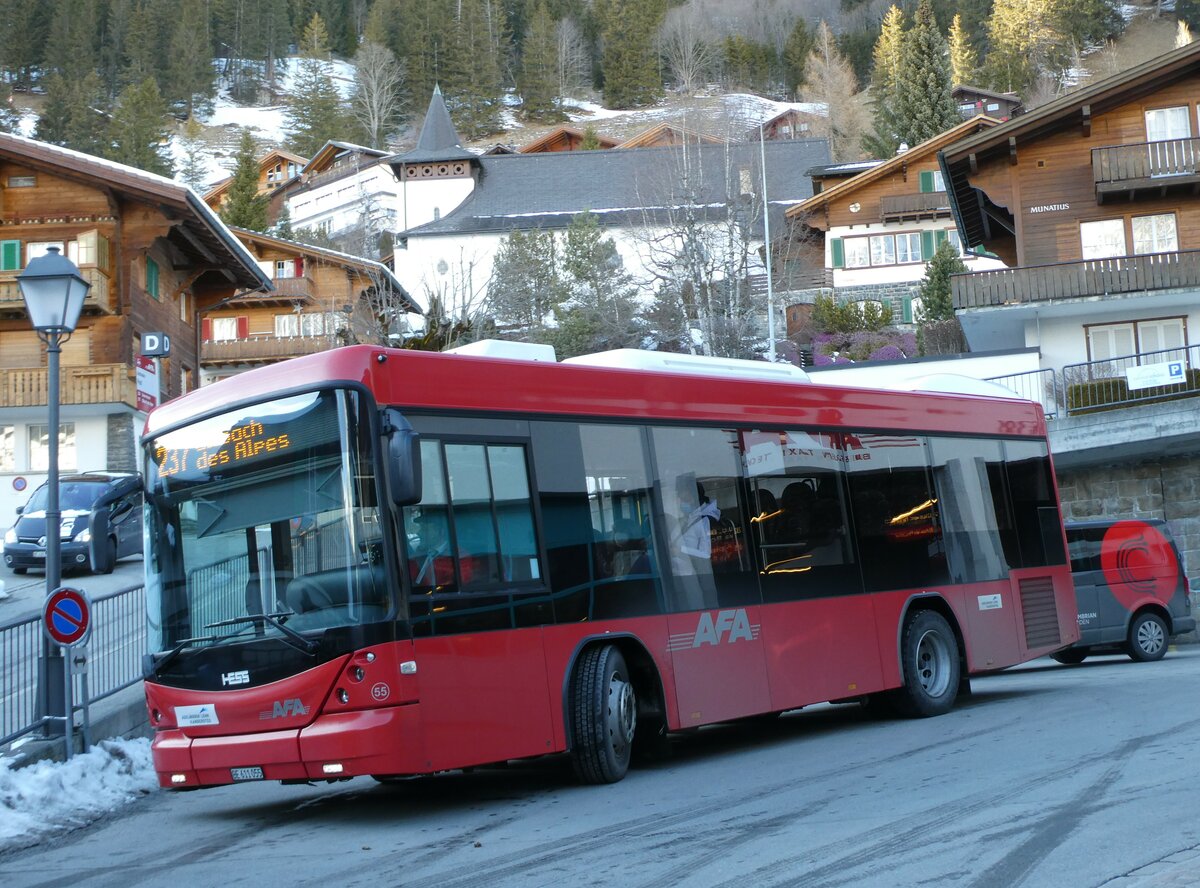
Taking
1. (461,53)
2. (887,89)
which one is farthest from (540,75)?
(887,89)

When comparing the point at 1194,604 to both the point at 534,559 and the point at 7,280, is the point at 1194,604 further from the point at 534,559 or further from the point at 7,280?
the point at 7,280

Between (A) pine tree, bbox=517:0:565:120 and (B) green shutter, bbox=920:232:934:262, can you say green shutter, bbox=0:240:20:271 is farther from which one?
(A) pine tree, bbox=517:0:565:120

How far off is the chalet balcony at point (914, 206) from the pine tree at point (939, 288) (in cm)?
898

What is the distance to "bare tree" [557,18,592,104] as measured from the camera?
156125mm

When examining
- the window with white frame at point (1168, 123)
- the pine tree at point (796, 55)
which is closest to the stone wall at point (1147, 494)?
the window with white frame at point (1168, 123)

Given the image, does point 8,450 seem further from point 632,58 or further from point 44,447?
point 632,58

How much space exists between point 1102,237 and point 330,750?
36203mm

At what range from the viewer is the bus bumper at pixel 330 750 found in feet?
27.5

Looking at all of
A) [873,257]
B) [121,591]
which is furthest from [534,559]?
[873,257]

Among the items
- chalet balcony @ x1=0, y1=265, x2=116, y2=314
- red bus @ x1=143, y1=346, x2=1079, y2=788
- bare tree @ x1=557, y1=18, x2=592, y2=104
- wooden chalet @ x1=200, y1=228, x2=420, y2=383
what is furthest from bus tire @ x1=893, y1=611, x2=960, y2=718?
bare tree @ x1=557, y1=18, x2=592, y2=104

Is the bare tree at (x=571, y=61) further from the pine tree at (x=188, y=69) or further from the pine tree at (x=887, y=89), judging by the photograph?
the pine tree at (x=887, y=89)

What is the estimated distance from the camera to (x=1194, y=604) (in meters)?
28.9

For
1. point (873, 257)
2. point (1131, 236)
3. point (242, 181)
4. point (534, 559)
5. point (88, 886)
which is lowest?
point (88, 886)

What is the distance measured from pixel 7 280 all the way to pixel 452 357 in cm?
3644
